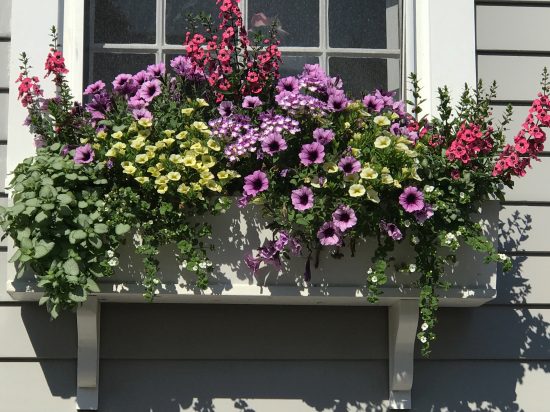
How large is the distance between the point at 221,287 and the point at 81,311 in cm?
48

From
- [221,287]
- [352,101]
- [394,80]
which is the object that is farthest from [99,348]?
[394,80]

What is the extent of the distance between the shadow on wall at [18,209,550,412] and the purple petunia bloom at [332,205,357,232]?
0.50 m

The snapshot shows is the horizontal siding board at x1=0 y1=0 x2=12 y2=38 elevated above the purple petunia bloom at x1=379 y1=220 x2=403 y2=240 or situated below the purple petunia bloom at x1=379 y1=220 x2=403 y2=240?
above

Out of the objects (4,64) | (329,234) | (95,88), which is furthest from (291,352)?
(4,64)

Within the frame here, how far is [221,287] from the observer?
379cm

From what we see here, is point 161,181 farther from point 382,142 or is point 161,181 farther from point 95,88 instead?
point 382,142

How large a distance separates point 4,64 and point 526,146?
1882 millimetres

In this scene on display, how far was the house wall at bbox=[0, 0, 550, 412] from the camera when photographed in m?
3.97

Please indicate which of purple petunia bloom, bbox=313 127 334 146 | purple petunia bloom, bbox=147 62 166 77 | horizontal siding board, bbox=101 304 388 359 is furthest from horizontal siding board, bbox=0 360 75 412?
purple petunia bloom, bbox=313 127 334 146

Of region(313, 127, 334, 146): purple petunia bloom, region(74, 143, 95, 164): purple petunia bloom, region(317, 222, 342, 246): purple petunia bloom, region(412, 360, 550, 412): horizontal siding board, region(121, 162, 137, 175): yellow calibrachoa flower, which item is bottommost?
region(412, 360, 550, 412): horizontal siding board

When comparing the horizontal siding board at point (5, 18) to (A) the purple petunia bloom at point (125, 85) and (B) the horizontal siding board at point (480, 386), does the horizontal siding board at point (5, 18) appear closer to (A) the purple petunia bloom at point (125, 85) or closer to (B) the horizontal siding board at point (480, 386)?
(A) the purple petunia bloom at point (125, 85)

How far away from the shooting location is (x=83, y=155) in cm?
378

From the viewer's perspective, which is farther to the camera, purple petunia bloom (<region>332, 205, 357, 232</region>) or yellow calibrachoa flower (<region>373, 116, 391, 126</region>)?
yellow calibrachoa flower (<region>373, 116, 391, 126</region>)

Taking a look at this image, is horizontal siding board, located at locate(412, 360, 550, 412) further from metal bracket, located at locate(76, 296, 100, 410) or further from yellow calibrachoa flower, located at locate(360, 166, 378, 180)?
metal bracket, located at locate(76, 296, 100, 410)
